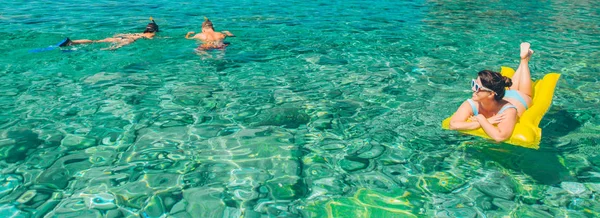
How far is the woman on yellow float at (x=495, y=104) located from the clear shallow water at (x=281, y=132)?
1.01 feet

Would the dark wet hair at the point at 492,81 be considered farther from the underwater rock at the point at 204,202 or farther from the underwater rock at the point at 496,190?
the underwater rock at the point at 204,202

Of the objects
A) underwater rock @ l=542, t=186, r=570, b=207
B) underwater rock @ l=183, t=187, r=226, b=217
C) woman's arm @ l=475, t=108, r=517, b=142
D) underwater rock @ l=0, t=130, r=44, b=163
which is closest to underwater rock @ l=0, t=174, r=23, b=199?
underwater rock @ l=0, t=130, r=44, b=163

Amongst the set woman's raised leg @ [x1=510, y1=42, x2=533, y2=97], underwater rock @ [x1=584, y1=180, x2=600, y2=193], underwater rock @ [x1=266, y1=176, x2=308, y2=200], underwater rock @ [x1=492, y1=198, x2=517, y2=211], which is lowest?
underwater rock @ [x1=584, y1=180, x2=600, y2=193]

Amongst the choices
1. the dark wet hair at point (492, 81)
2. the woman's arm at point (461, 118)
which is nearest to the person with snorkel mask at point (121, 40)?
the woman's arm at point (461, 118)

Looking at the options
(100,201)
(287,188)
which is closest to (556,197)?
(287,188)

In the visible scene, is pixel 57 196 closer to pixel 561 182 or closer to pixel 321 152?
pixel 321 152

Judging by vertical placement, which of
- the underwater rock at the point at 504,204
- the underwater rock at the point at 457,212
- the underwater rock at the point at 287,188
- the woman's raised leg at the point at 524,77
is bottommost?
the underwater rock at the point at 504,204

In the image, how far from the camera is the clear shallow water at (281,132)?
3803mm

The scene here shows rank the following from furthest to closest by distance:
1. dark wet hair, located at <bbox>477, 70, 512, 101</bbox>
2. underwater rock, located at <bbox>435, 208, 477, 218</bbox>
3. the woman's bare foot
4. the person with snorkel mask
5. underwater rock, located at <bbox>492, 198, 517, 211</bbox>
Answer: the person with snorkel mask, the woman's bare foot, dark wet hair, located at <bbox>477, 70, 512, 101</bbox>, underwater rock, located at <bbox>492, 198, 517, 211</bbox>, underwater rock, located at <bbox>435, 208, 477, 218</bbox>

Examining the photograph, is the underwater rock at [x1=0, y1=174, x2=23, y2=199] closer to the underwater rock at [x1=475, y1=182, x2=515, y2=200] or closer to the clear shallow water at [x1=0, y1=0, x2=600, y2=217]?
the clear shallow water at [x1=0, y1=0, x2=600, y2=217]

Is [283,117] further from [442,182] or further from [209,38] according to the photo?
[209,38]

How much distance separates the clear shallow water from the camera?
3803 millimetres

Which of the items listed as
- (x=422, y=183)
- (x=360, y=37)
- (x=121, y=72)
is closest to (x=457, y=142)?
(x=422, y=183)

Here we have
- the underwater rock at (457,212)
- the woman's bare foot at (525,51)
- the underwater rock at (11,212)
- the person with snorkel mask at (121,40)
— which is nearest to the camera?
the underwater rock at (11,212)
